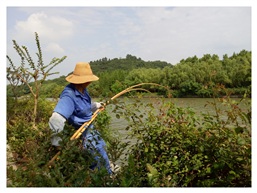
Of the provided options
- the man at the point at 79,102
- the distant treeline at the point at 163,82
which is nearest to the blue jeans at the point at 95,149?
the man at the point at 79,102

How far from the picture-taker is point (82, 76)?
306 cm

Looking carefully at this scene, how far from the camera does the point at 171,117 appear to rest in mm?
2494

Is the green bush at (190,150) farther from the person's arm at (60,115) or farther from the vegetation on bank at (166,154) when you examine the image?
the person's arm at (60,115)

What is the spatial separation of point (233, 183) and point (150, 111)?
2.91ft

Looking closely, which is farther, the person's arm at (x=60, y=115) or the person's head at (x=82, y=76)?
the person's head at (x=82, y=76)

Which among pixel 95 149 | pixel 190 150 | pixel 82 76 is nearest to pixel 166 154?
pixel 190 150

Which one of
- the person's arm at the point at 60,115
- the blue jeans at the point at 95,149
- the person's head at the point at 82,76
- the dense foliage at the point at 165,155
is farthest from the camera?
the person's head at the point at 82,76

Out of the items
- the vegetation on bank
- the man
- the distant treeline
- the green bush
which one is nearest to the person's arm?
the man

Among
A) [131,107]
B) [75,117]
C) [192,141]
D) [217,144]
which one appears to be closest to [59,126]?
[75,117]

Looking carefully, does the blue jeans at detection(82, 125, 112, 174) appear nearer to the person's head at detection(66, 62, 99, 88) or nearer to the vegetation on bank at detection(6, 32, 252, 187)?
the vegetation on bank at detection(6, 32, 252, 187)

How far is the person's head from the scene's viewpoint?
299 centimetres

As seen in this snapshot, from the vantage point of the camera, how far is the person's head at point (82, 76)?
9.81ft

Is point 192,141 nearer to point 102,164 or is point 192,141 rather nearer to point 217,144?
point 217,144

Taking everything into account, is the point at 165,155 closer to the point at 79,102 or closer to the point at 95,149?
the point at 95,149
